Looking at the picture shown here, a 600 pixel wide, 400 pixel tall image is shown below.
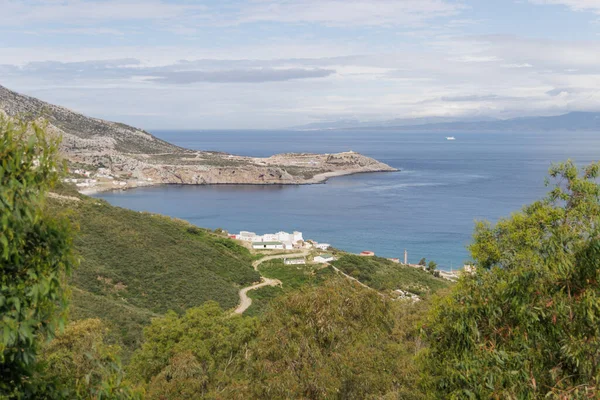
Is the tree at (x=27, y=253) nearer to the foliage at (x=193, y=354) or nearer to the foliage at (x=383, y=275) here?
the foliage at (x=193, y=354)

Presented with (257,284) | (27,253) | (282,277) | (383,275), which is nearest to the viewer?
(27,253)

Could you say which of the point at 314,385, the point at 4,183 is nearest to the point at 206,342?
the point at 314,385

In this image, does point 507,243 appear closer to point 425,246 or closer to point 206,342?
point 206,342

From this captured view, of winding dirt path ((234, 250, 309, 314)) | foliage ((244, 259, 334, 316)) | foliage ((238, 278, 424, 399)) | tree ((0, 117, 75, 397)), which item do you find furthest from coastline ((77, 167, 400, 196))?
tree ((0, 117, 75, 397))

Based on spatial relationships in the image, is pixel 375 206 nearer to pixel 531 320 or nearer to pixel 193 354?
pixel 193 354

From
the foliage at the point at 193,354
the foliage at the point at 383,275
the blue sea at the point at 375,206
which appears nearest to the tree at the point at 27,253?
the foliage at the point at 193,354

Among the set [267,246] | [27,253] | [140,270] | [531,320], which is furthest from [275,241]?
[27,253]
